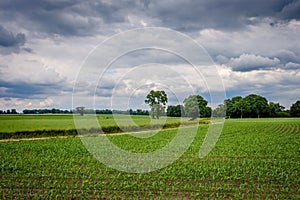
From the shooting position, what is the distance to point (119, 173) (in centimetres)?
1420

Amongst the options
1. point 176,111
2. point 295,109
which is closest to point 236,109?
Result: point 295,109

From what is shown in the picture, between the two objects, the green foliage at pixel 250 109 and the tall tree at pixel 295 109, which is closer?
the green foliage at pixel 250 109

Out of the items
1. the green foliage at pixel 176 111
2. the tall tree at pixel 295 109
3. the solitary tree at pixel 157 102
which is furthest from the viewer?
the tall tree at pixel 295 109

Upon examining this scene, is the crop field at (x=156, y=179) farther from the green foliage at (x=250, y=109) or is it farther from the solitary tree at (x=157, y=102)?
the green foliage at (x=250, y=109)

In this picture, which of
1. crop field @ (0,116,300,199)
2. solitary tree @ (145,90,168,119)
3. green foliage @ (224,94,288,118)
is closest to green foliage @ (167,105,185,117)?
solitary tree @ (145,90,168,119)

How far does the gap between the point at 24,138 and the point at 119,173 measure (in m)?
24.5

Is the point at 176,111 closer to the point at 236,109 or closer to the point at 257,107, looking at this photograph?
Result: the point at 236,109

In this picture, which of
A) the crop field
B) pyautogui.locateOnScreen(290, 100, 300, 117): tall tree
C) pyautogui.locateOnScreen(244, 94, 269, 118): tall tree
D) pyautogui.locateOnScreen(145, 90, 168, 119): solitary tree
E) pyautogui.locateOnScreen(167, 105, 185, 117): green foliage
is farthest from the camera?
pyautogui.locateOnScreen(290, 100, 300, 117): tall tree

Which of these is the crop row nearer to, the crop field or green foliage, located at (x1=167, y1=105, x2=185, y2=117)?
the crop field

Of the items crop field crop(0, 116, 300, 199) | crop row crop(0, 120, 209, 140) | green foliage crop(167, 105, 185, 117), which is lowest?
crop field crop(0, 116, 300, 199)

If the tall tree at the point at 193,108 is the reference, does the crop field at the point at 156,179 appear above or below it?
below

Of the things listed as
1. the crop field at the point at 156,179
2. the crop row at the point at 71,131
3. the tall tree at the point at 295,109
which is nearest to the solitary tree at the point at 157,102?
the crop row at the point at 71,131

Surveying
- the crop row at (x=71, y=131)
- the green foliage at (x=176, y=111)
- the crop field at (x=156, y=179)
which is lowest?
the crop field at (x=156, y=179)

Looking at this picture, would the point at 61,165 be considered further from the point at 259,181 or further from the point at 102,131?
the point at 102,131
